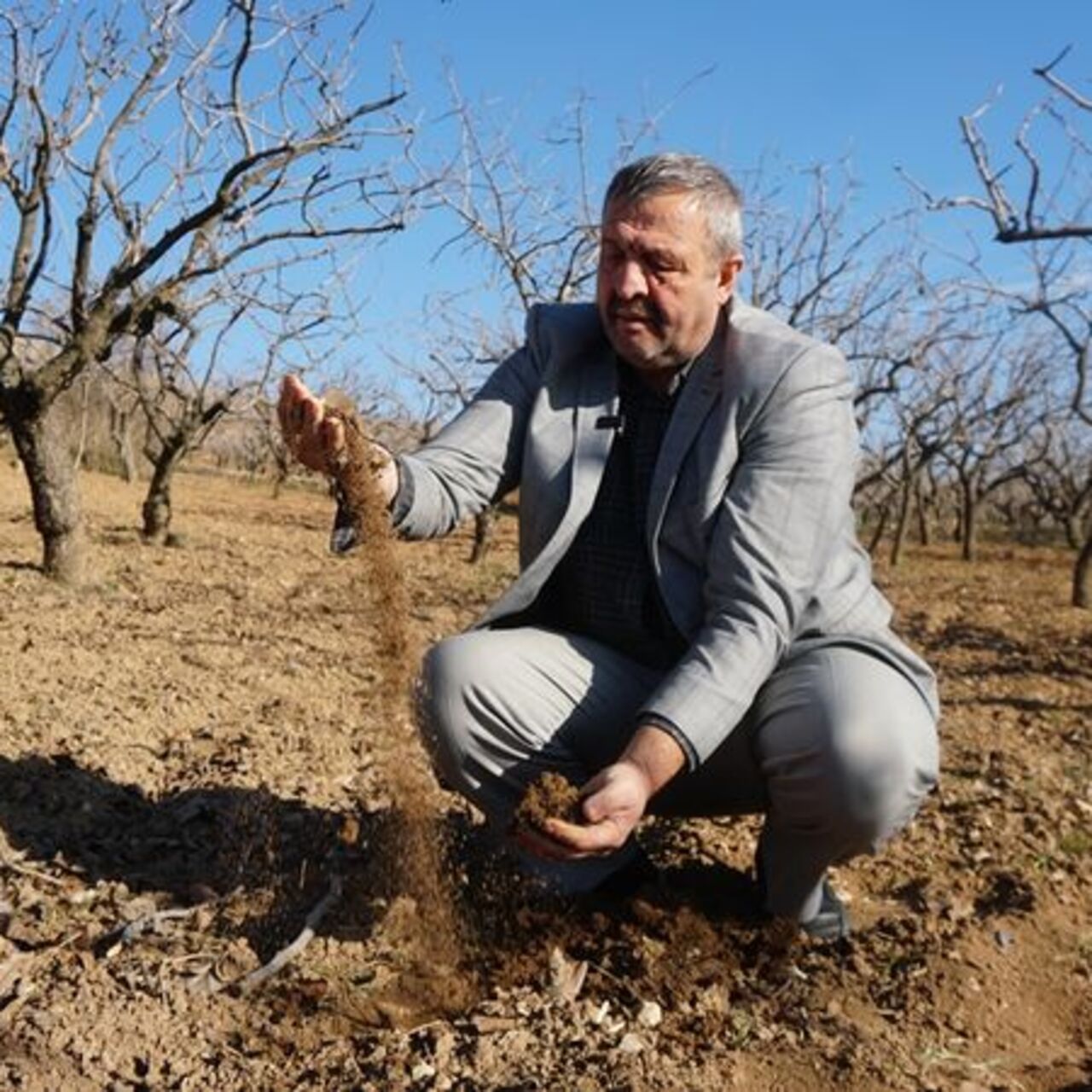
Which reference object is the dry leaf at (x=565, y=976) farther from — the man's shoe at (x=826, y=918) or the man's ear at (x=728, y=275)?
→ the man's ear at (x=728, y=275)

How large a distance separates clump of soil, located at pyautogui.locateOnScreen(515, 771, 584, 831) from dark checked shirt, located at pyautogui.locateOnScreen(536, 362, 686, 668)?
48 centimetres

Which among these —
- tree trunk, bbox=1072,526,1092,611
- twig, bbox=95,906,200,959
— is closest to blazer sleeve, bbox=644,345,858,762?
twig, bbox=95,906,200,959

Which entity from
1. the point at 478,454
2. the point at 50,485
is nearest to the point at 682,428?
the point at 478,454

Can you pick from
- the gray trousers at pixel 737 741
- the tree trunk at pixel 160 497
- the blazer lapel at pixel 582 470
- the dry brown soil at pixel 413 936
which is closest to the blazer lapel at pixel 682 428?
the blazer lapel at pixel 582 470

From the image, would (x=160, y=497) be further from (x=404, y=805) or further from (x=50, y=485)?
(x=404, y=805)

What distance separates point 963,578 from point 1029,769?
1377cm

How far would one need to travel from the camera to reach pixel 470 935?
236 centimetres

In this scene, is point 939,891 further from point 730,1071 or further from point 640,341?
point 640,341

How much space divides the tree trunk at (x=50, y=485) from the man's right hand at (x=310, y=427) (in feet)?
18.5

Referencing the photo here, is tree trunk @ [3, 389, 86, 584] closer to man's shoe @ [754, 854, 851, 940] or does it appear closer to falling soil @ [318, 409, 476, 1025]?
falling soil @ [318, 409, 476, 1025]

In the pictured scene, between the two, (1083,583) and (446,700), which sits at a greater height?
(446,700)

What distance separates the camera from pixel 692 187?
2.18m

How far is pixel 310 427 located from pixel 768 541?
2.52 feet

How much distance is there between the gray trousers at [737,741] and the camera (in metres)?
2.15
